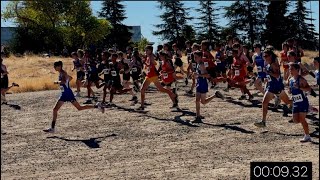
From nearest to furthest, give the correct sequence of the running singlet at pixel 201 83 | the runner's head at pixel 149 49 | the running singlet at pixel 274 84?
1. the running singlet at pixel 274 84
2. the running singlet at pixel 201 83
3. the runner's head at pixel 149 49

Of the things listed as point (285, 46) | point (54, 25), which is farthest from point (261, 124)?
point (54, 25)

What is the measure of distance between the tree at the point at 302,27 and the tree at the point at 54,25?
21803 millimetres

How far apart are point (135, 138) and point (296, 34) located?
49790mm

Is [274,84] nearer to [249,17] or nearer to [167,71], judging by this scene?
[167,71]

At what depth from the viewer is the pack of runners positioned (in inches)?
387

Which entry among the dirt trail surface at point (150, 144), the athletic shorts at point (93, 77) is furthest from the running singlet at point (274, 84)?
the athletic shorts at point (93, 77)

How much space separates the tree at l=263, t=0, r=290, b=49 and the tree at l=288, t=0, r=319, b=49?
100cm

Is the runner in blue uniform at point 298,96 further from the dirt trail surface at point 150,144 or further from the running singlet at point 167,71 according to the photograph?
the running singlet at point 167,71

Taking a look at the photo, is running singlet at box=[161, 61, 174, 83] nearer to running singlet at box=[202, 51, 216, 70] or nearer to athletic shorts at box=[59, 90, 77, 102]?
running singlet at box=[202, 51, 216, 70]

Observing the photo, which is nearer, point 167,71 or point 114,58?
point 167,71

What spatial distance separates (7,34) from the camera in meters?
61.9

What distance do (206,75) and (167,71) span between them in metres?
2.51
